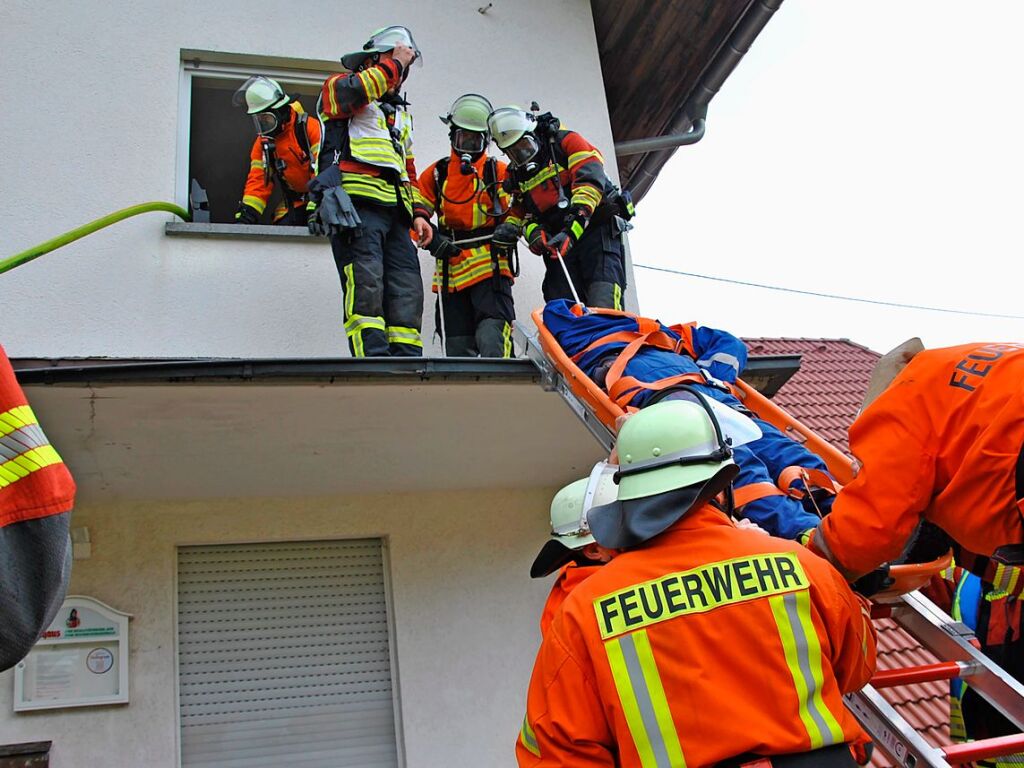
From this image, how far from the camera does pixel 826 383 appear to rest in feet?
34.7

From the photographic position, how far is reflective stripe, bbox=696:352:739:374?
4.39 meters

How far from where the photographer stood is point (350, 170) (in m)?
5.48

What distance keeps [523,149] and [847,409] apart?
5.42 meters

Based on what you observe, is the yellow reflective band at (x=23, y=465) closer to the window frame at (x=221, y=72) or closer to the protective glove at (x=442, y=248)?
the protective glove at (x=442, y=248)

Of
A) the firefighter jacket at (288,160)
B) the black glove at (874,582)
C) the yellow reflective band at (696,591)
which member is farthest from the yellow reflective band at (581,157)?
the yellow reflective band at (696,591)

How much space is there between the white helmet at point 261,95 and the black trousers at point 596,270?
187cm

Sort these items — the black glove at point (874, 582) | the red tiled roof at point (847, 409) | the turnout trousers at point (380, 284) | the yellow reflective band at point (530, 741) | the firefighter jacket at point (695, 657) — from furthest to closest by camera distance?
the red tiled roof at point (847, 409) < the turnout trousers at point (380, 284) < the black glove at point (874, 582) < the yellow reflective band at point (530, 741) < the firefighter jacket at point (695, 657)

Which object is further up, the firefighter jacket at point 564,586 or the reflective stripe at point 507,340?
the reflective stripe at point 507,340

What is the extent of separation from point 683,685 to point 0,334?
427 cm

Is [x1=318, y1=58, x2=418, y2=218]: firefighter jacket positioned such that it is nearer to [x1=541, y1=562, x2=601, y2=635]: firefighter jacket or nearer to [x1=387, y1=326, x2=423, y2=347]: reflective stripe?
[x1=387, y1=326, x2=423, y2=347]: reflective stripe

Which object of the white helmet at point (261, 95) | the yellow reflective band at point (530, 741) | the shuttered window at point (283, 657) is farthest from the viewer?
the white helmet at point (261, 95)

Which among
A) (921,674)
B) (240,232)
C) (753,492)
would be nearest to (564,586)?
(753,492)

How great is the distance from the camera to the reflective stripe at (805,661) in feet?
7.17

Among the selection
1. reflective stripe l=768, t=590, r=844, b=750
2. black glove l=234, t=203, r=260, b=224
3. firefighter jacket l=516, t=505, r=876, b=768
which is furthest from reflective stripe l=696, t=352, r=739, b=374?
black glove l=234, t=203, r=260, b=224
